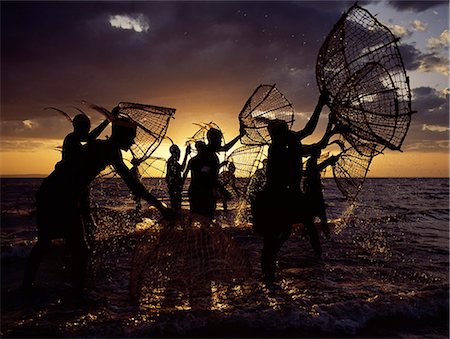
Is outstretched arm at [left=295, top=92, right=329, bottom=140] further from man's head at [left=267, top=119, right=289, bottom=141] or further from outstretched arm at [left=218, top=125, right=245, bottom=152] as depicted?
outstretched arm at [left=218, top=125, right=245, bottom=152]

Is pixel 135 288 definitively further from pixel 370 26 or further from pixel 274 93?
pixel 274 93

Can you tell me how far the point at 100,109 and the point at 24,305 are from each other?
2.56 metres

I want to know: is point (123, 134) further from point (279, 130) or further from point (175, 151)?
point (175, 151)

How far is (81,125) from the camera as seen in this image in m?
5.17

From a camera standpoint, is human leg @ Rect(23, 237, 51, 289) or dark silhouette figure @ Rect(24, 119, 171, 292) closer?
dark silhouette figure @ Rect(24, 119, 171, 292)

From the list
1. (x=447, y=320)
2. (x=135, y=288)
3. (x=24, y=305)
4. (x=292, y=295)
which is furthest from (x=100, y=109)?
(x=447, y=320)

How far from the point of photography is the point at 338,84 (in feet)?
14.5

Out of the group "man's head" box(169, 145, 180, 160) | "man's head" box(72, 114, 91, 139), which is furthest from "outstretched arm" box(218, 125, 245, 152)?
"man's head" box(169, 145, 180, 160)

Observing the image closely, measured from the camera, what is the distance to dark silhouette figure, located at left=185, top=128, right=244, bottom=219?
662cm

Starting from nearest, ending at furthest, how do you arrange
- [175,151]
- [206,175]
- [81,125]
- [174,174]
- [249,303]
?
[249,303] → [81,125] → [206,175] → [175,151] → [174,174]

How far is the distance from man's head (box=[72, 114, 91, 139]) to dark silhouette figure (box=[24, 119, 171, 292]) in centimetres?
132

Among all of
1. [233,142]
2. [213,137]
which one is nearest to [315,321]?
[233,142]

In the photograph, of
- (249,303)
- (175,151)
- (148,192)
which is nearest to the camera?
(148,192)

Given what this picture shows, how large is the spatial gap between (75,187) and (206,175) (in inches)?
116
